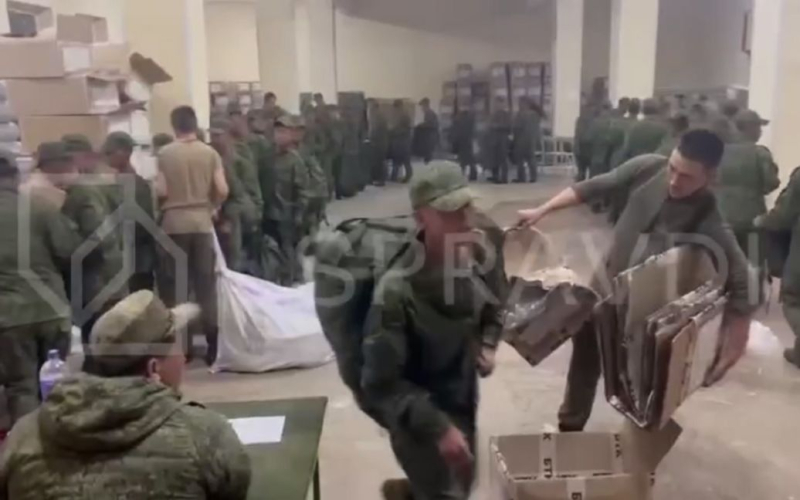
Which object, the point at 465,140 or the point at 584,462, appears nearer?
the point at 584,462

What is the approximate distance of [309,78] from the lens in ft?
48.5

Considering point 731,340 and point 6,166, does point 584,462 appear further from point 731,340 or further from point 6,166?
point 6,166

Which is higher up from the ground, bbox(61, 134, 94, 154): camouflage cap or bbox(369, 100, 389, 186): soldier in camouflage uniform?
bbox(61, 134, 94, 154): camouflage cap

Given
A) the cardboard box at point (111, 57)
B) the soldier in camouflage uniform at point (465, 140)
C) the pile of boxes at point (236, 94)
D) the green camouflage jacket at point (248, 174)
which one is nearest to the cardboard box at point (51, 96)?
the cardboard box at point (111, 57)

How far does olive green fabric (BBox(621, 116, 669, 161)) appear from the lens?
843 centimetres

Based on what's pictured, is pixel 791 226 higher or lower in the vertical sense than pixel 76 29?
lower

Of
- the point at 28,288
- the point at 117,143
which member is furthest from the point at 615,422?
the point at 117,143

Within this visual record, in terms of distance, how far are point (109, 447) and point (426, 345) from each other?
3.49ft

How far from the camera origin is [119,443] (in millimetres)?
1821

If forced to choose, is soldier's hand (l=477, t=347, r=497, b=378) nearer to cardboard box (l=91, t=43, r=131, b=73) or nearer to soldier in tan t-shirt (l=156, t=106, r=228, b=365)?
soldier in tan t-shirt (l=156, t=106, r=228, b=365)

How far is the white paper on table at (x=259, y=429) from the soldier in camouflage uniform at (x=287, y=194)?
365cm

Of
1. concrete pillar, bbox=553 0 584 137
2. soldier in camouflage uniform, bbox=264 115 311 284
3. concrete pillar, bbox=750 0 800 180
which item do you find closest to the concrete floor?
soldier in camouflage uniform, bbox=264 115 311 284

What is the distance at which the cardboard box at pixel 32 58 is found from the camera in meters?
5.44

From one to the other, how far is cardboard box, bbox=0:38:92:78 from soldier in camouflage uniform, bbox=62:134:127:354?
1.19m
